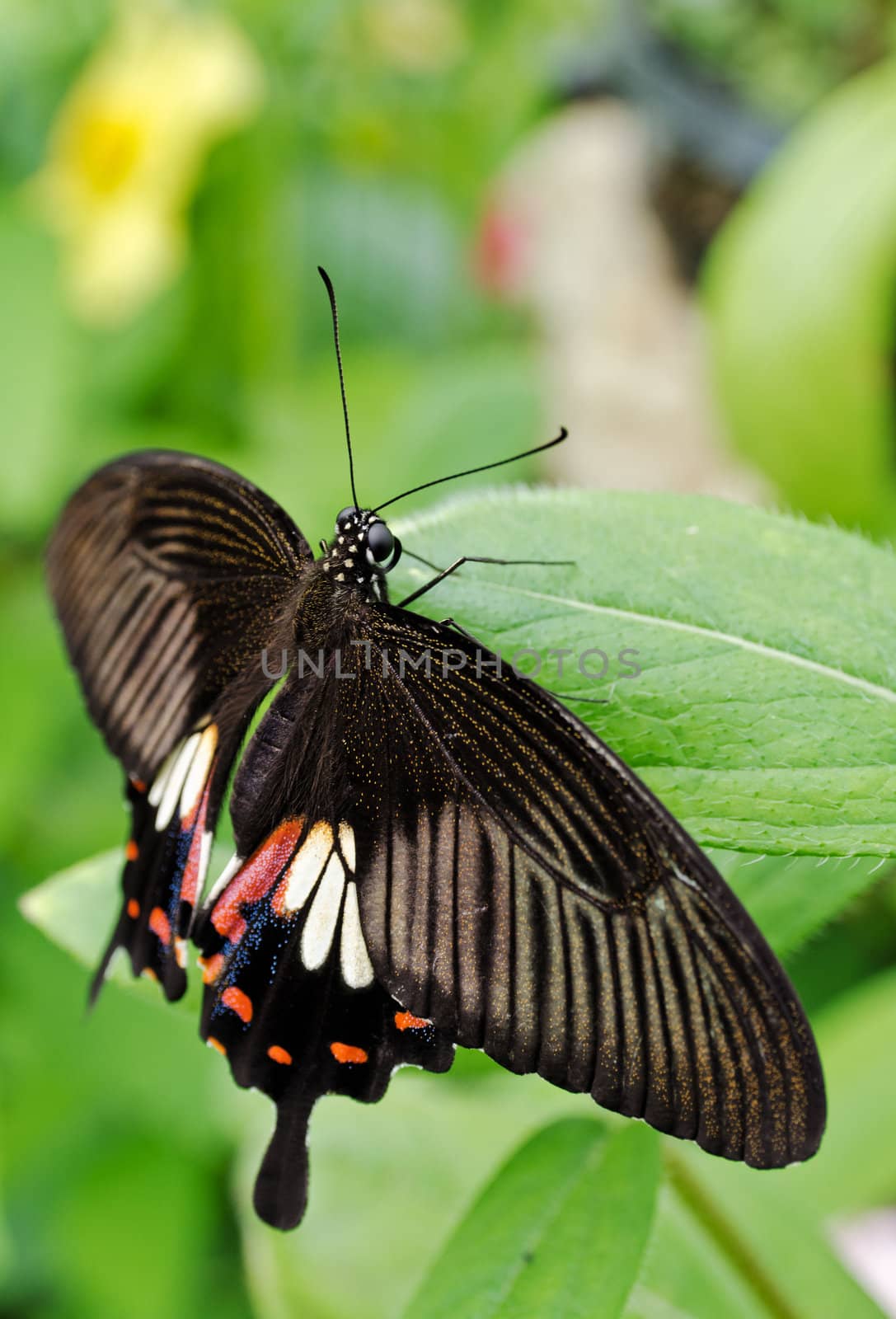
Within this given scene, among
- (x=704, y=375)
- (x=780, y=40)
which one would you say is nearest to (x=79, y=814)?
(x=704, y=375)

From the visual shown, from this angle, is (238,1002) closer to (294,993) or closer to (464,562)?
(294,993)

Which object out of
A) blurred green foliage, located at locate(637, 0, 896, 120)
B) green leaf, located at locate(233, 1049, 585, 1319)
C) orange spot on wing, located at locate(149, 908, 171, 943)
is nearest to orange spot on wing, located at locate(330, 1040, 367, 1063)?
orange spot on wing, located at locate(149, 908, 171, 943)

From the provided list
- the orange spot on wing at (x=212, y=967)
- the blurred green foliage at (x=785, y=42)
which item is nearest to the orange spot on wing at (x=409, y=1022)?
the orange spot on wing at (x=212, y=967)

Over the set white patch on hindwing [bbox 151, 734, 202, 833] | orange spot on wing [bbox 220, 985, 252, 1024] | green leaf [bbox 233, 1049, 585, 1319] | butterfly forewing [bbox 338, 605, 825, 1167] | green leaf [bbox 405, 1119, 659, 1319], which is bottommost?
green leaf [bbox 233, 1049, 585, 1319]

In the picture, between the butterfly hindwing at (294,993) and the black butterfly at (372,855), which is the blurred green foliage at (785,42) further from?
the butterfly hindwing at (294,993)

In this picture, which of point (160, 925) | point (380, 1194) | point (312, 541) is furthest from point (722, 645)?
point (312, 541)

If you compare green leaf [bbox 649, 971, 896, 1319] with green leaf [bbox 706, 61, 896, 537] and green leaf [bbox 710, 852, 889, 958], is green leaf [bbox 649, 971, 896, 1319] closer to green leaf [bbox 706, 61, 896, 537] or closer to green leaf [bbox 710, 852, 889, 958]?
green leaf [bbox 710, 852, 889, 958]
